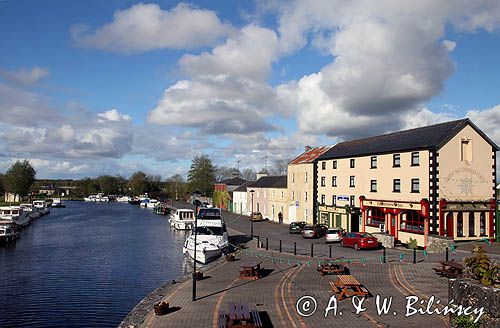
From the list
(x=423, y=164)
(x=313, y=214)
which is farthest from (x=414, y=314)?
(x=313, y=214)

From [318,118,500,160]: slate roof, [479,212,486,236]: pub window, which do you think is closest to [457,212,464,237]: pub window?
[479,212,486,236]: pub window

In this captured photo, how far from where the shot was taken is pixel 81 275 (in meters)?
30.6

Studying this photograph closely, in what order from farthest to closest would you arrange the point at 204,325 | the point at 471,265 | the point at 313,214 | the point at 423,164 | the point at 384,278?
the point at 313,214
the point at 423,164
the point at 384,278
the point at 204,325
the point at 471,265

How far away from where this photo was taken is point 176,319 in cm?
1619

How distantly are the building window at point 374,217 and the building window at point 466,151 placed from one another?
8922 mm

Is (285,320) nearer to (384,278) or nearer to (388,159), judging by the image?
(384,278)

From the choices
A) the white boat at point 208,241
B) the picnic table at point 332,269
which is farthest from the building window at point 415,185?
the white boat at point 208,241

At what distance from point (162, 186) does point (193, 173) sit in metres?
77.1

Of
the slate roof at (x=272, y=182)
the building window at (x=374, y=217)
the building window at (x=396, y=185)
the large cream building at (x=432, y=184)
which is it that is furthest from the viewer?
the slate roof at (x=272, y=182)

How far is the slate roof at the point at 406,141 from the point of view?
33750 mm

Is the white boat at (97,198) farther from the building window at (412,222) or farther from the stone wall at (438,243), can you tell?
the stone wall at (438,243)

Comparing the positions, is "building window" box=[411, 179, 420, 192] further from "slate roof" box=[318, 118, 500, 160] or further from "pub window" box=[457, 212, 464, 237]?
"pub window" box=[457, 212, 464, 237]

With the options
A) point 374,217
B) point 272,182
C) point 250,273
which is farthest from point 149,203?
point 250,273

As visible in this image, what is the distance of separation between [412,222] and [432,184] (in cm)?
403
